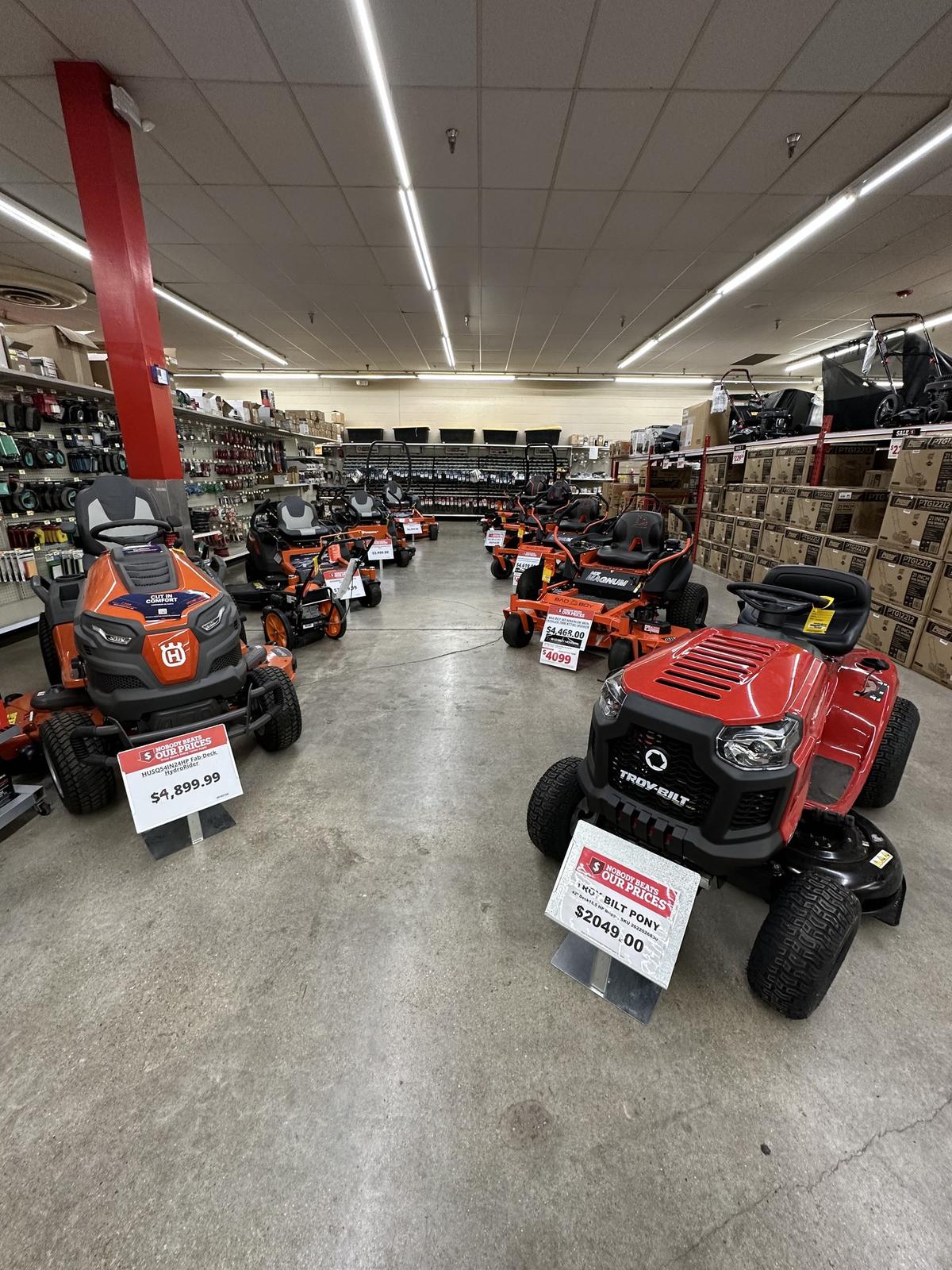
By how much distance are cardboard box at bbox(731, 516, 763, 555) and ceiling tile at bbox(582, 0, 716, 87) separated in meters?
4.29

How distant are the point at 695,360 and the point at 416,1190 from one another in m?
13.9

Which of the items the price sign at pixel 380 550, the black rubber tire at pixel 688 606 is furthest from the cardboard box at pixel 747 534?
the price sign at pixel 380 550

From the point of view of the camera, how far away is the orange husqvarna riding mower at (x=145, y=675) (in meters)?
1.85

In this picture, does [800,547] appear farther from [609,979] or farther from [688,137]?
[609,979]

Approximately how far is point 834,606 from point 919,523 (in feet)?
8.83

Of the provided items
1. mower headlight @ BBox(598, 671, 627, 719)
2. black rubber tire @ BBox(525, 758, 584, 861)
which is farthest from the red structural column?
mower headlight @ BBox(598, 671, 627, 719)

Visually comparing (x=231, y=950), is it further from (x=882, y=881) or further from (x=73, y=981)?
(x=882, y=881)

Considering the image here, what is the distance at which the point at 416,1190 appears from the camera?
97cm

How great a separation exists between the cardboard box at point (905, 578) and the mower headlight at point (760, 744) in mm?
3014

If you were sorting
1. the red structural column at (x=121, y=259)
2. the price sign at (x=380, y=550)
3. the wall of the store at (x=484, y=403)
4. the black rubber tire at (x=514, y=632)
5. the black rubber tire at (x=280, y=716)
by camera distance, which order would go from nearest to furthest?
the black rubber tire at (x=280, y=716), the red structural column at (x=121, y=259), the black rubber tire at (x=514, y=632), the price sign at (x=380, y=550), the wall of the store at (x=484, y=403)

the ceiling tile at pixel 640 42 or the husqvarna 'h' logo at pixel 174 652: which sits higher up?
the ceiling tile at pixel 640 42

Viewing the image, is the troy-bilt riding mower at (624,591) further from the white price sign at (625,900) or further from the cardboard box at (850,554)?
the white price sign at (625,900)

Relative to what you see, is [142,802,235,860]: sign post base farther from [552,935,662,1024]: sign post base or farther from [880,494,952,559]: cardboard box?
[880,494,952,559]: cardboard box

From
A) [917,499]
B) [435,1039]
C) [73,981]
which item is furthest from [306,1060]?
[917,499]
